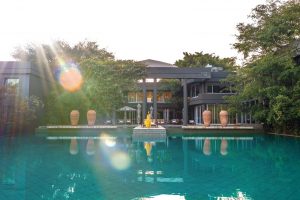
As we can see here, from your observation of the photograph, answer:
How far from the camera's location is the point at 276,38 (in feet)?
71.7

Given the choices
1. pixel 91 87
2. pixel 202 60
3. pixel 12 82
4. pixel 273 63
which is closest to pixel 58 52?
pixel 12 82

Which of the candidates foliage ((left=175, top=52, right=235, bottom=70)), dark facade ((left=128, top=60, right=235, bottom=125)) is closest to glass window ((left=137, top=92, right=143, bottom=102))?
dark facade ((left=128, top=60, right=235, bottom=125))

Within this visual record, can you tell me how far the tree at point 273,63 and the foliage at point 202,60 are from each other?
810 inches

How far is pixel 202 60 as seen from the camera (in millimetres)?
45500

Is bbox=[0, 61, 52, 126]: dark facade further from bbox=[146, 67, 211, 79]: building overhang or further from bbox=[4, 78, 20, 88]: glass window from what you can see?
bbox=[146, 67, 211, 79]: building overhang

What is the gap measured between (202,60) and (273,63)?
2502 centimetres

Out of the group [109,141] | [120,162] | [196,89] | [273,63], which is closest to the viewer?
[120,162]

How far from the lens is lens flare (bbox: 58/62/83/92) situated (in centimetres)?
2720

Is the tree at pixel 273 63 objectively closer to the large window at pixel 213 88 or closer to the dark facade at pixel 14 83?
the large window at pixel 213 88

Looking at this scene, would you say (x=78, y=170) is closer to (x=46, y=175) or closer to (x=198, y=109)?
(x=46, y=175)

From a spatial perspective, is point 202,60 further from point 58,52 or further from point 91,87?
point 91,87

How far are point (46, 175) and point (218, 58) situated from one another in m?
42.9

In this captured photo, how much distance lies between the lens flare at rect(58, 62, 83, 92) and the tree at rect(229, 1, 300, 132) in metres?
13.6

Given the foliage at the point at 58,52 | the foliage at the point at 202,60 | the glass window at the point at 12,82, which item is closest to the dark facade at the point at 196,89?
the foliage at the point at 58,52
